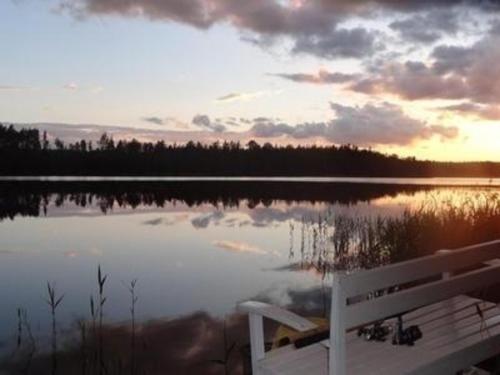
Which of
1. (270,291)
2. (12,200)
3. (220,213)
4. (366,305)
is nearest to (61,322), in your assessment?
(270,291)

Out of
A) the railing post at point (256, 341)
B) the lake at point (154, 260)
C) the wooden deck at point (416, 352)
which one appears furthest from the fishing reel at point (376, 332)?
the lake at point (154, 260)

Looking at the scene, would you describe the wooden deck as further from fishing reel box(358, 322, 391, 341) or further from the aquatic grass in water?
the aquatic grass in water

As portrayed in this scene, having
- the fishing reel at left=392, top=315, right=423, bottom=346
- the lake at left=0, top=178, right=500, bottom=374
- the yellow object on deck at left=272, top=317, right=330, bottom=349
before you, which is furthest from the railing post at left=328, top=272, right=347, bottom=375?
the lake at left=0, top=178, right=500, bottom=374

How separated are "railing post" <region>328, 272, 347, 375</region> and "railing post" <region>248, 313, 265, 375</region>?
2.57ft

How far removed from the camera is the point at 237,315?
10672mm

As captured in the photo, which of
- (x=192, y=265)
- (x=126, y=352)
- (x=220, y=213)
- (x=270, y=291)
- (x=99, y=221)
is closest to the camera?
(x=126, y=352)

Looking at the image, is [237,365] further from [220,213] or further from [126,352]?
[220,213]

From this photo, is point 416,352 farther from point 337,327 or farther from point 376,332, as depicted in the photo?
point 337,327

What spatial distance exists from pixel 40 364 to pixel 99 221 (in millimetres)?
22649

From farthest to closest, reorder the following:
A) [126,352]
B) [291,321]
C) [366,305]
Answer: [126,352] < [291,321] < [366,305]

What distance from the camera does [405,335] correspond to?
414cm

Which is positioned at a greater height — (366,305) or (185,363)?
(366,305)

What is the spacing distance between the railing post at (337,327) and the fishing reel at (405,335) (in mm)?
969

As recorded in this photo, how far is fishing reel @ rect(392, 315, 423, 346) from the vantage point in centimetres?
408
